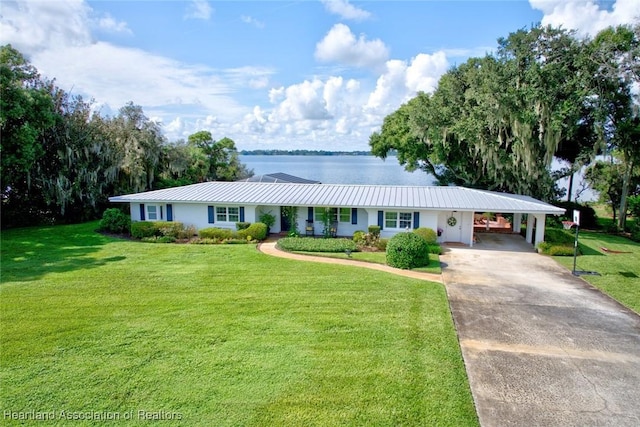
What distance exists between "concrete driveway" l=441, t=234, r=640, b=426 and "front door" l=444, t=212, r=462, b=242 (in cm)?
513

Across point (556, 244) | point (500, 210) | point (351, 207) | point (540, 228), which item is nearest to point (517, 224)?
point (540, 228)

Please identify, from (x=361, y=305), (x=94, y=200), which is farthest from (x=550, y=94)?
(x=94, y=200)

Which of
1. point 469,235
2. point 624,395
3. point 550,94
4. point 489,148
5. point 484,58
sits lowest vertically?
point 624,395

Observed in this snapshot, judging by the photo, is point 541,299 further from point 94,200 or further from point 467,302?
point 94,200

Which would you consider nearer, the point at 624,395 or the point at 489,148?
the point at 624,395

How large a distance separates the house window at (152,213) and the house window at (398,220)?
11.9 metres

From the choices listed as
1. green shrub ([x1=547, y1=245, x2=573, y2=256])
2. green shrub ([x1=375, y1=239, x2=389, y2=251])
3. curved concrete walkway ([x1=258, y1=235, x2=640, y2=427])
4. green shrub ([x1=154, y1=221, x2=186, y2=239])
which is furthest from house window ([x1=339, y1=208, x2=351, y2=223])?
green shrub ([x1=547, y1=245, x2=573, y2=256])

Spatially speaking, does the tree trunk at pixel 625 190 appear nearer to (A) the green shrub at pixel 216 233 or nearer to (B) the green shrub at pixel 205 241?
(A) the green shrub at pixel 216 233

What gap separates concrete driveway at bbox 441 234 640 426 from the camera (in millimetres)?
6121

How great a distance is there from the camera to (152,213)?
20.7m

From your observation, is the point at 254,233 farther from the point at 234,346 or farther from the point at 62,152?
the point at 62,152

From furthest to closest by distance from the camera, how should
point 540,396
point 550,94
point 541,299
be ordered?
point 550,94 → point 541,299 → point 540,396

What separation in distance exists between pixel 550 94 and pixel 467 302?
572 inches

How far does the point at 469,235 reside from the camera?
18391 mm
